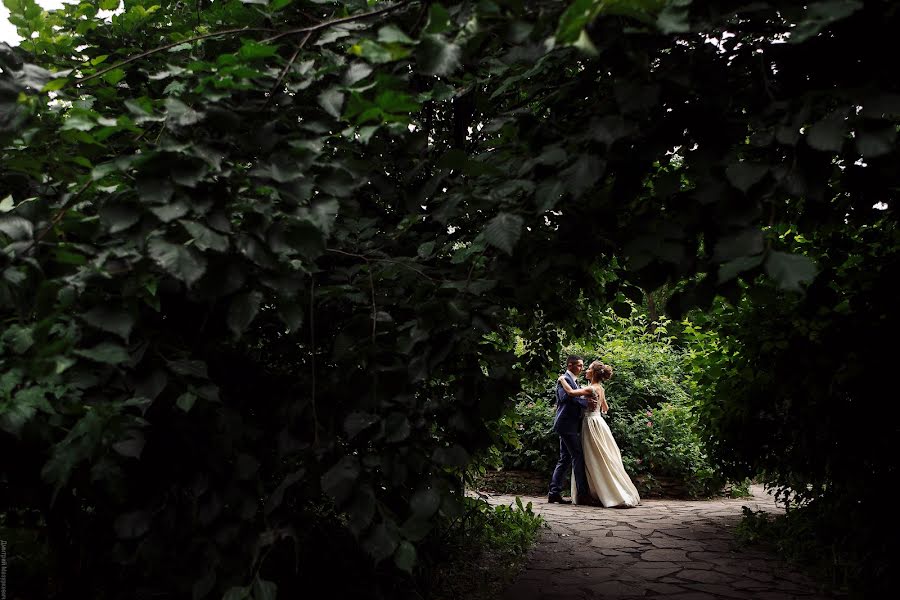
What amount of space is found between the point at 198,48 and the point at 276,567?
2.46 metres

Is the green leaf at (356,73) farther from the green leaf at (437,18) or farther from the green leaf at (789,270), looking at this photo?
the green leaf at (789,270)

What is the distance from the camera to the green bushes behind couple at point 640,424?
9.44m


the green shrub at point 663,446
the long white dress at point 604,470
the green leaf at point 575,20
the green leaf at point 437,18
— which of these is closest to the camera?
the green leaf at point 575,20

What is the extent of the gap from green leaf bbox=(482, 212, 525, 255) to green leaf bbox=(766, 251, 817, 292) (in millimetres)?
679

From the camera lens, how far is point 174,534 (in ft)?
6.93

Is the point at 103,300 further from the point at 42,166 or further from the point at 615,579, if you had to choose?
the point at 615,579

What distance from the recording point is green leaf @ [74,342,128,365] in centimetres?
162

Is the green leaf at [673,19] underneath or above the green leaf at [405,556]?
above

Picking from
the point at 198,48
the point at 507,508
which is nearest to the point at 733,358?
the point at 507,508

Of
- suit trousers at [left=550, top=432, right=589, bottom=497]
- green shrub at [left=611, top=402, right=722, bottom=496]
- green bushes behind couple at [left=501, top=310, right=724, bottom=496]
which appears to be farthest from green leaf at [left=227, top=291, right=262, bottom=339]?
green shrub at [left=611, top=402, right=722, bottom=496]

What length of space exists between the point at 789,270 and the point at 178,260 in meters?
1.45

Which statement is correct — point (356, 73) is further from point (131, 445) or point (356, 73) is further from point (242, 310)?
point (131, 445)

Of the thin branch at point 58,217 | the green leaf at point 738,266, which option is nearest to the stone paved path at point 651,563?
the green leaf at point 738,266

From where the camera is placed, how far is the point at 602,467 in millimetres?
8258
